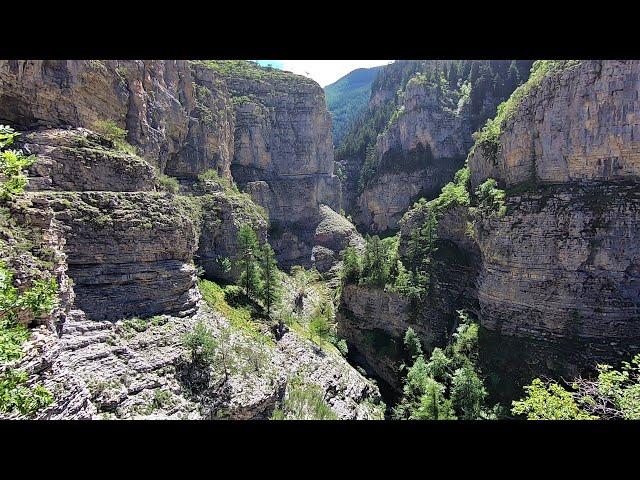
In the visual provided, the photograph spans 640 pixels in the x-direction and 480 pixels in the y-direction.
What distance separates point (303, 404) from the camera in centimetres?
2112

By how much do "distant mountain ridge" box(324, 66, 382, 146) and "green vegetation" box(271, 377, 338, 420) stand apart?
10238cm

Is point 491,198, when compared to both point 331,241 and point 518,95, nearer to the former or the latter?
point 518,95

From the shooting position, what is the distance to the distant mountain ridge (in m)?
129

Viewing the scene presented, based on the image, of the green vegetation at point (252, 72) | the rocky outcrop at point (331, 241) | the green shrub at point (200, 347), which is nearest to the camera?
the green shrub at point (200, 347)

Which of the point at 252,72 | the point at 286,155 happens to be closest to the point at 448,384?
the point at 286,155

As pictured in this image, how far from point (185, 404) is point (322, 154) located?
65.6 m

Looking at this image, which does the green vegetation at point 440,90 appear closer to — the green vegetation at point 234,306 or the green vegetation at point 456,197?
the green vegetation at point 456,197

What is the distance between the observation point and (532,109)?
29.3 meters

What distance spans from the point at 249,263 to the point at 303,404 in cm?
1563

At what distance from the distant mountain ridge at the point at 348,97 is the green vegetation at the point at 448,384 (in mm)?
95960

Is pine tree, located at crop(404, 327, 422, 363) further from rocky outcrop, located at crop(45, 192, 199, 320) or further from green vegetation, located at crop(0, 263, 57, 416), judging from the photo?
green vegetation, located at crop(0, 263, 57, 416)

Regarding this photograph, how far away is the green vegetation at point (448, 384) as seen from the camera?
68.9 feet

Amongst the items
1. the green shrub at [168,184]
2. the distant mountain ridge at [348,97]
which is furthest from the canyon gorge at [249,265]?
the distant mountain ridge at [348,97]

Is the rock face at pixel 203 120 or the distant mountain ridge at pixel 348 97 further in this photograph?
the distant mountain ridge at pixel 348 97
